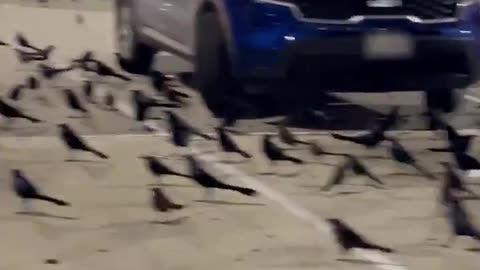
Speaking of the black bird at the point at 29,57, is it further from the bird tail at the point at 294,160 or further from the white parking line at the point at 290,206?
the bird tail at the point at 294,160

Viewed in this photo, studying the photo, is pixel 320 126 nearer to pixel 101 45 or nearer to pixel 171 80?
pixel 171 80

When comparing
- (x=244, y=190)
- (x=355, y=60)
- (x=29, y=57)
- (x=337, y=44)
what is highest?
(x=337, y=44)

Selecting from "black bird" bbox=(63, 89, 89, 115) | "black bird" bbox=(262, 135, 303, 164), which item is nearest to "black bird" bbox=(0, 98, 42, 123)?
"black bird" bbox=(63, 89, 89, 115)

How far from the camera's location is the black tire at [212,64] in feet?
29.9

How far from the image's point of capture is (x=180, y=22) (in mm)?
9945

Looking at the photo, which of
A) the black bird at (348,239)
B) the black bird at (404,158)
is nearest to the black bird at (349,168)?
the black bird at (404,158)

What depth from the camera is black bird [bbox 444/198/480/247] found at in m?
5.59

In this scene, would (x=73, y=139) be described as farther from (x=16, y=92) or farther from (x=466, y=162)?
(x=16, y=92)

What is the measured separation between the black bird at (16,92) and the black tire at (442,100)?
310 cm

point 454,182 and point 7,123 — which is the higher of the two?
point 454,182

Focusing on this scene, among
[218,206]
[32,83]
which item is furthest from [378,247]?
[32,83]

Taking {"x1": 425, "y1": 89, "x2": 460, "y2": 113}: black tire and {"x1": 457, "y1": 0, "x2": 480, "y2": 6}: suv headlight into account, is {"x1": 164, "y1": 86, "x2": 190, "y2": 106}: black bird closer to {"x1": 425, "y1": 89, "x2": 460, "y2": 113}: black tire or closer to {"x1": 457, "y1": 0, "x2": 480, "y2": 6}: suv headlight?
{"x1": 425, "y1": 89, "x2": 460, "y2": 113}: black tire

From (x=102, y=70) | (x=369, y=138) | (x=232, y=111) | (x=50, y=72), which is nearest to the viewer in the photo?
(x=369, y=138)

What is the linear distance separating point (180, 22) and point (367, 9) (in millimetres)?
1904
